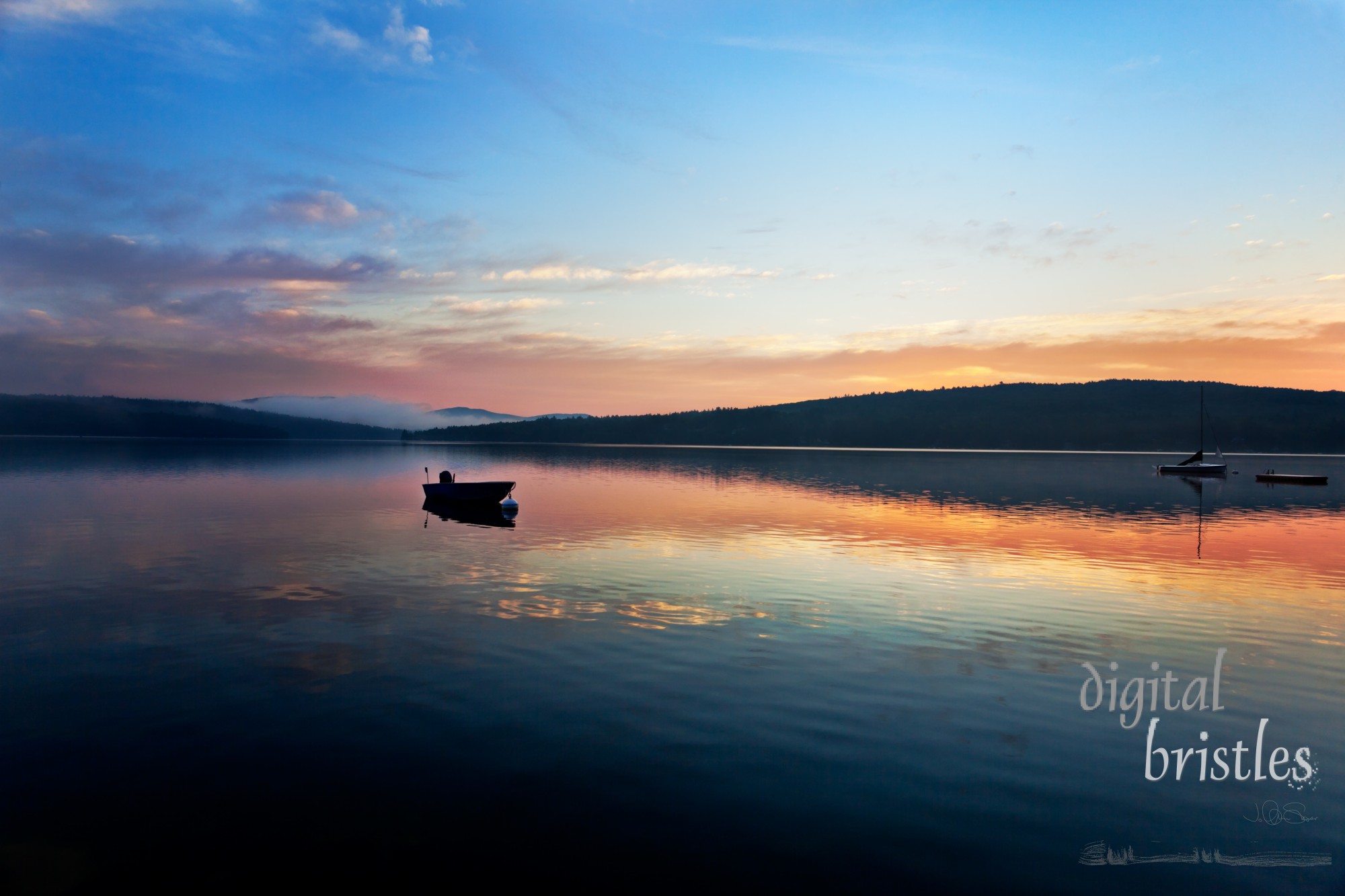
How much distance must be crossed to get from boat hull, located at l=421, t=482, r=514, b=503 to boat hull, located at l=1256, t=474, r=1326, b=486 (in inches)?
3809

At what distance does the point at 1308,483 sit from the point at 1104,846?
108000 mm

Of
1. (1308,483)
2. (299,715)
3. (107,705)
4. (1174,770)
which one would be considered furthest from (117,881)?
(1308,483)

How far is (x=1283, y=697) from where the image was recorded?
51.0ft

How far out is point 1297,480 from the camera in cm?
9125

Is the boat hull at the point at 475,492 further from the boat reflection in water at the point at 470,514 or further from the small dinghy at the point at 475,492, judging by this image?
the boat reflection in water at the point at 470,514

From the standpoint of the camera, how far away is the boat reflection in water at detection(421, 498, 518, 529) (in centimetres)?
4950

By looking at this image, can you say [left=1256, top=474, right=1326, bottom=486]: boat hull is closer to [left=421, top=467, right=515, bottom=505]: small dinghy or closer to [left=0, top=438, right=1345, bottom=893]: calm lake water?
[left=0, top=438, right=1345, bottom=893]: calm lake water

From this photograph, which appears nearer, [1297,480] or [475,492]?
[475,492]

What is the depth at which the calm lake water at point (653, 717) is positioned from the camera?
9.47 meters

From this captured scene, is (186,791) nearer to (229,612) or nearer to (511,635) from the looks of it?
(511,635)

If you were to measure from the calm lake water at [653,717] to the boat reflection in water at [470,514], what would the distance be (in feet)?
43.4
